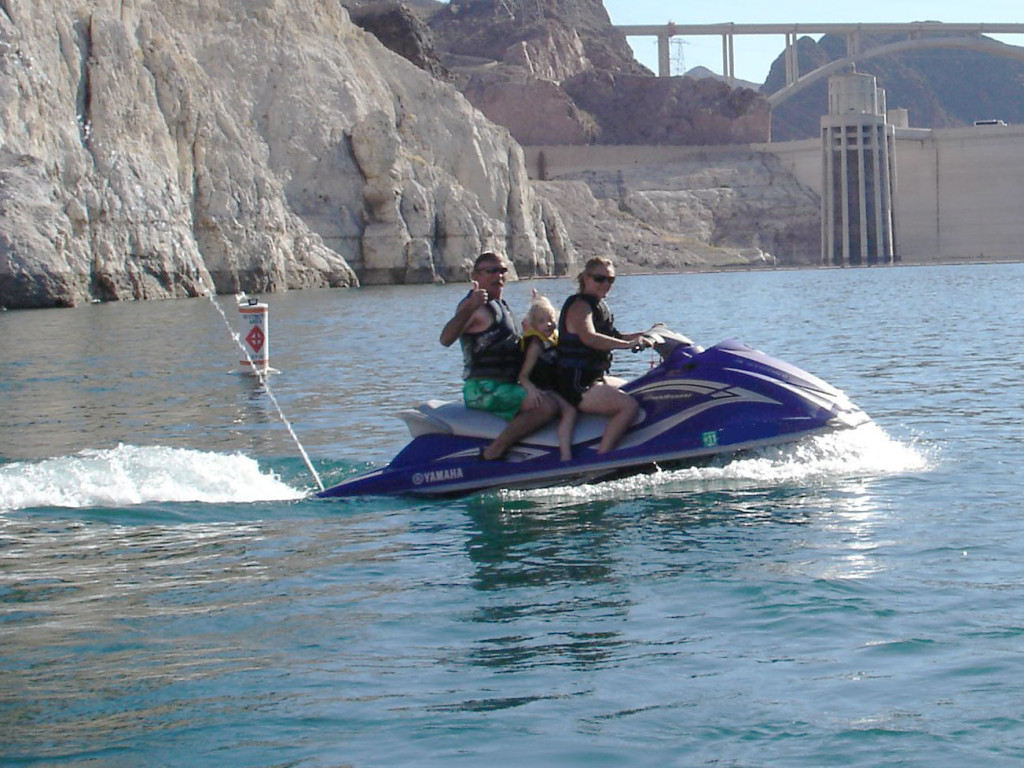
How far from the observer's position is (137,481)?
1023 cm

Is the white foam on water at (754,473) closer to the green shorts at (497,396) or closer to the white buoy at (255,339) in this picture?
the green shorts at (497,396)

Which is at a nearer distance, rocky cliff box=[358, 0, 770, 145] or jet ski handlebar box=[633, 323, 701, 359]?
jet ski handlebar box=[633, 323, 701, 359]

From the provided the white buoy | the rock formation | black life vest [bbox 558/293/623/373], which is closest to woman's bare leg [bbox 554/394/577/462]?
black life vest [bbox 558/293/623/373]

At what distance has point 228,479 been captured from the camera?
34.3 ft

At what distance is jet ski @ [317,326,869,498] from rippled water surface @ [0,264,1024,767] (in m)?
0.16

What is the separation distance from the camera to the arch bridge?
15925 cm

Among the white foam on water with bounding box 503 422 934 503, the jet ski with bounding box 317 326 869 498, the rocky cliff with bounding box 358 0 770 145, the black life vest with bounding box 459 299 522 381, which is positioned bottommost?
the white foam on water with bounding box 503 422 934 503

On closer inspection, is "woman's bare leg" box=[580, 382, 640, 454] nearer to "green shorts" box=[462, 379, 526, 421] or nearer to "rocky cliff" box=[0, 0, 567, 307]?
"green shorts" box=[462, 379, 526, 421]

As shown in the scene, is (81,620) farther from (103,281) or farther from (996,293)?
(996,293)

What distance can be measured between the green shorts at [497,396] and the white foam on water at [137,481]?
149cm

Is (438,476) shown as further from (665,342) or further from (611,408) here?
(665,342)

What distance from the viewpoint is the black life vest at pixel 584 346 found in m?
9.27

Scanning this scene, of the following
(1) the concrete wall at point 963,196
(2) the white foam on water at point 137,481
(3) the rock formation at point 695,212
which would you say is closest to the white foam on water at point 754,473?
(2) the white foam on water at point 137,481

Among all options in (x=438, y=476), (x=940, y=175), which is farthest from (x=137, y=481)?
(x=940, y=175)
